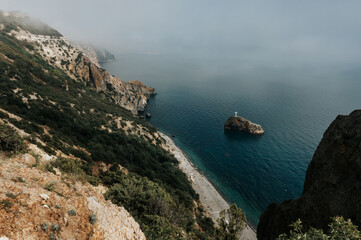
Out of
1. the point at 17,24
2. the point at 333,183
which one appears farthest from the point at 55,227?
the point at 17,24

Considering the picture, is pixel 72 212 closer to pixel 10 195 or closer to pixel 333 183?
pixel 10 195

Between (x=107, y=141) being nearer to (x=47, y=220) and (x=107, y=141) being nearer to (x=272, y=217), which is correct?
(x=47, y=220)

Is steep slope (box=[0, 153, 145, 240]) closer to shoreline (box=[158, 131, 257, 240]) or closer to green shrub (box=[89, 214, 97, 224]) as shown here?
green shrub (box=[89, 214, 97, 224])

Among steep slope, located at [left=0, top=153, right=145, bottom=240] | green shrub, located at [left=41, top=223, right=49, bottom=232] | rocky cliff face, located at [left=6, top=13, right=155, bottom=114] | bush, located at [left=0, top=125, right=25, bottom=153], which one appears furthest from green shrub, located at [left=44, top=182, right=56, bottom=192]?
rocky cliff face, located at [left=6, top=13, right=155, bottom=114]

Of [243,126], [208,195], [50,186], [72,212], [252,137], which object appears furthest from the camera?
[243,126]

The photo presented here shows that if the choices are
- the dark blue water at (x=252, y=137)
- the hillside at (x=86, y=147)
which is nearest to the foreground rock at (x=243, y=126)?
the dark blue water at (x=252, y=137)

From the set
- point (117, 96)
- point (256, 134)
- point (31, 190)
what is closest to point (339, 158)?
point (31, 190)
